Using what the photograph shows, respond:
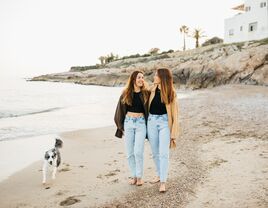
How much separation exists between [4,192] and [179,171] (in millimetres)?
3618

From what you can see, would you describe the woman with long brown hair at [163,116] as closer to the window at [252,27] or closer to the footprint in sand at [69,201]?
the footprint in sand at [69,201]

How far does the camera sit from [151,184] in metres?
6.31

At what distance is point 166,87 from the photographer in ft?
19.0

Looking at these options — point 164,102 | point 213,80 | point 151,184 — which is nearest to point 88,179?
point 151,184

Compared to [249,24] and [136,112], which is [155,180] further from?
[249,24]

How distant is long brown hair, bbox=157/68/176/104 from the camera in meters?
5.79

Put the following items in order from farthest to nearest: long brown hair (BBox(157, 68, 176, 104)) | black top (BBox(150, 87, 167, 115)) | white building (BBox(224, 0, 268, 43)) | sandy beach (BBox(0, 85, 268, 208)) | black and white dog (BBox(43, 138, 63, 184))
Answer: white building (BBox(224, 0, 268, 43))
black and white dog (BBox(43, 138, 63, 184))
black top (BBox(150, 87, 167, 115))
long brown hair (BBox(157, 68, 176, 104))
sandy beach (BBox(0, 85, 268, 208))

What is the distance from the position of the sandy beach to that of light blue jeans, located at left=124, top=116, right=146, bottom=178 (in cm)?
46

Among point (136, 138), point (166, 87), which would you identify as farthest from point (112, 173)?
point (166, 87)

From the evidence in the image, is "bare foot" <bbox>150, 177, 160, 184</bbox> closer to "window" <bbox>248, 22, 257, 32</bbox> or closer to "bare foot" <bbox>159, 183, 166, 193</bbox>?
"bare foot" <bbox>159, 183, 166, 193</bbox>

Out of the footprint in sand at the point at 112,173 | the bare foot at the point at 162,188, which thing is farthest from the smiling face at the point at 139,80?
the footprint in sand at the point at 112,173

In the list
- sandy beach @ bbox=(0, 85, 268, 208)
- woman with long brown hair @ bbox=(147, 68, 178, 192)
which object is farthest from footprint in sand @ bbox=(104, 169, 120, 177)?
woman with long brown hair @ bbox=(147, 68, 178, 192)

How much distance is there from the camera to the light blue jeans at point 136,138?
20.0ft

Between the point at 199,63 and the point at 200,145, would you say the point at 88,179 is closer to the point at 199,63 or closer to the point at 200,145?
the point at 200,145
